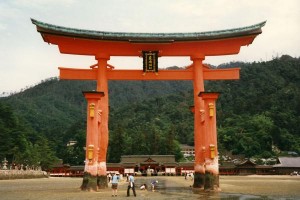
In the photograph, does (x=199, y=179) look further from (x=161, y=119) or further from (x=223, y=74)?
(x=161, y=119)

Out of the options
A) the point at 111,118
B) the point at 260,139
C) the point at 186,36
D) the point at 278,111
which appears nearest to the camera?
the point at 186,36

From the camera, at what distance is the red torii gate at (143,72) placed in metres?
20.2

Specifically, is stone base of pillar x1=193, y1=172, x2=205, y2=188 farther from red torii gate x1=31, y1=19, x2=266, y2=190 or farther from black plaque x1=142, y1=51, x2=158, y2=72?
black plaque x1=142, y1=51, x2=158, y2=72

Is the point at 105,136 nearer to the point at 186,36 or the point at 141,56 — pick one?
the point at 141,56

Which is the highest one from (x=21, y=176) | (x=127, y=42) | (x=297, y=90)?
(x=297, y=90)

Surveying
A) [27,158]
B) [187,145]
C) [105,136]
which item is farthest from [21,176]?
[187,145]

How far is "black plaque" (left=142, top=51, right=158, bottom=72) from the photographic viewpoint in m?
22.5

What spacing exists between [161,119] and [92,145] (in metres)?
113

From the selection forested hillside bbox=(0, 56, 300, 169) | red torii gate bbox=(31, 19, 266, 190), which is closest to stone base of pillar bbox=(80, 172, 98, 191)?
red torii gate bbox=(31, 19, 266, 190)

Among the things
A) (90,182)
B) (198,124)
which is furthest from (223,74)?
(90,182)

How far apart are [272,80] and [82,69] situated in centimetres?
11653

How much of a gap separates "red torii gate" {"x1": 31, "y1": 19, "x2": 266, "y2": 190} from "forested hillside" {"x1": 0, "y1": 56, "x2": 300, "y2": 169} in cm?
3732

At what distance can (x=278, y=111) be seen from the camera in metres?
112

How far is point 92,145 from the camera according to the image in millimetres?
20094
